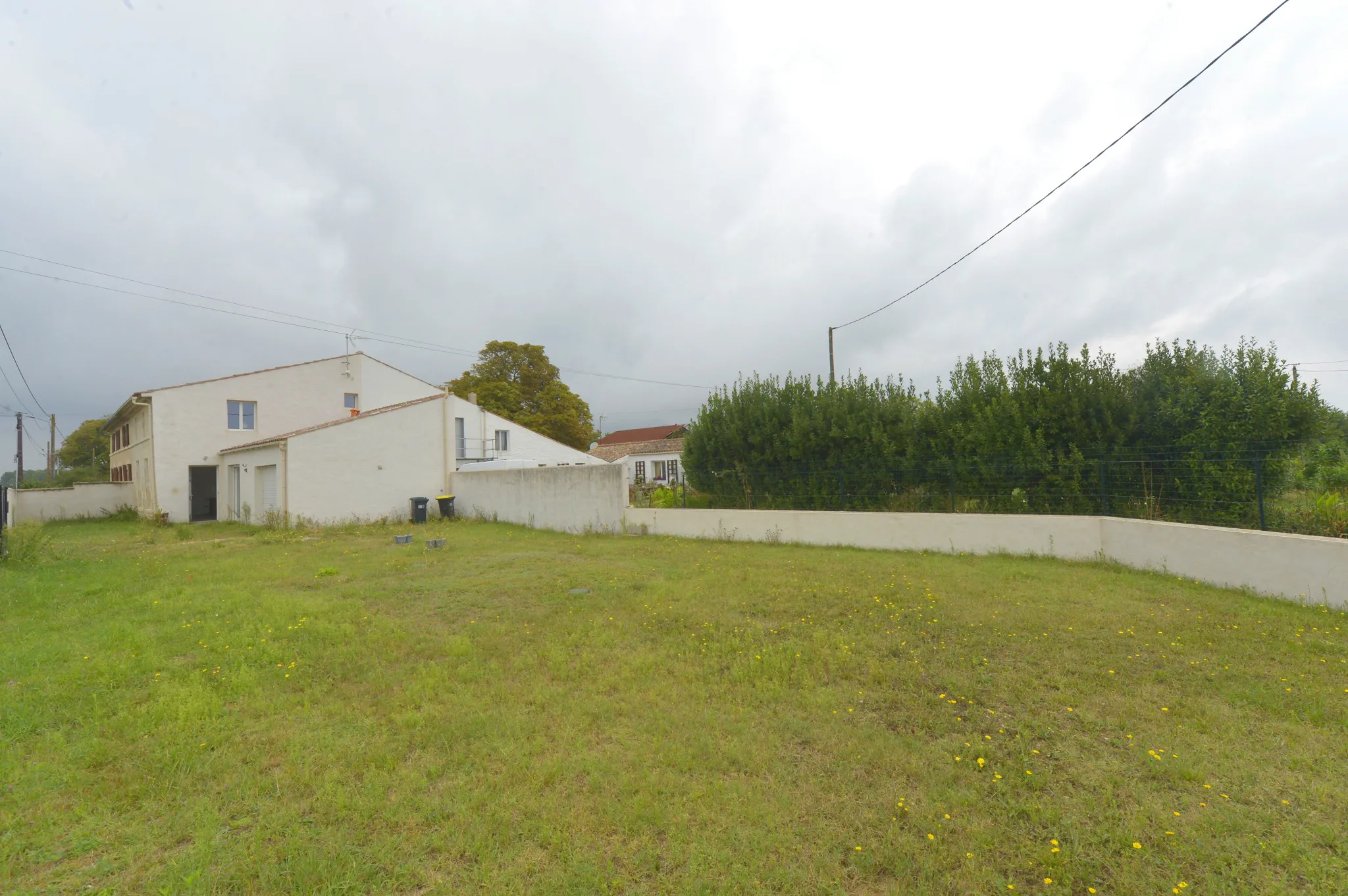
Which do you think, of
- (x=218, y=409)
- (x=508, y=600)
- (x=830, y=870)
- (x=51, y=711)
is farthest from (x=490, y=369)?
(x=830, y=870)

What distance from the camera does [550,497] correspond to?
1634cm

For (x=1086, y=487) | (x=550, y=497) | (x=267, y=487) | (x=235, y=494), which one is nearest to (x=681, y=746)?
(x=1086, y=487)

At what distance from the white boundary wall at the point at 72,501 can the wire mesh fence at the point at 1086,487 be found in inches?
1043

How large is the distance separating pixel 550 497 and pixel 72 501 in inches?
914

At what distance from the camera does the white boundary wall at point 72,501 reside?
23.6 m

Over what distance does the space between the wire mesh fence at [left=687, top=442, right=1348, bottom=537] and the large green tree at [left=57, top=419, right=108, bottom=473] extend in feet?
199

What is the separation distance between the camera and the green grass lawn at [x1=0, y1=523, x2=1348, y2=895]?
2561 millimetres

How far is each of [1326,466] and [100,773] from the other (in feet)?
45.2

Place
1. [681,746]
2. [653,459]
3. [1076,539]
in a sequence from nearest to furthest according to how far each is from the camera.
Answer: [681,746]
[1076,539]
[653,459]

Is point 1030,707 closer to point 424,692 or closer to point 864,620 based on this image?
point 864,620

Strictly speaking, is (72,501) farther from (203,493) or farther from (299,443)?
(299,443)

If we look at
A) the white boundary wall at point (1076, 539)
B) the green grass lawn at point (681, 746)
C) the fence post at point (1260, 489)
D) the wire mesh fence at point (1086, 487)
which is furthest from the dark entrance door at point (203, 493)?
the fence post at point (1260, 489)

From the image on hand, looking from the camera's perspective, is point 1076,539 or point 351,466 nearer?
point 1076,539

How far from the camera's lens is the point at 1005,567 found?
9023 millimetres
